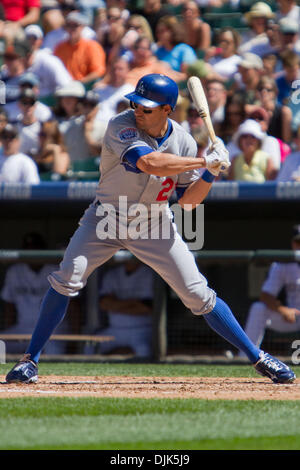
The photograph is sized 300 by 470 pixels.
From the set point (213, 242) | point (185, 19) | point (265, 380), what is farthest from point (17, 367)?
point (185, 19)

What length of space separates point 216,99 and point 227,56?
1.15 m

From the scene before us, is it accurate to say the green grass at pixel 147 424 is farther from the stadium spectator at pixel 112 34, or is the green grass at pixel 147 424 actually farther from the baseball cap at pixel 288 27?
the stadium spectator at pixel 112 34

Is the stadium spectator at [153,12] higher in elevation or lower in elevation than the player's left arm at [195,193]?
higher

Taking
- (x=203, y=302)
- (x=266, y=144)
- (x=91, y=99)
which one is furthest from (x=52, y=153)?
(x=203, y=302)

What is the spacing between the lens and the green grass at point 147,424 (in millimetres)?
2986

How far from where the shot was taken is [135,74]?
8.62 metres

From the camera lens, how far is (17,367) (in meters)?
4.52

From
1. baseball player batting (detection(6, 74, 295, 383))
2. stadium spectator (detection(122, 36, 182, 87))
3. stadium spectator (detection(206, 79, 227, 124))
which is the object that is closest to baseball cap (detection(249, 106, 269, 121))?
stadium spectator (detection(206, 79, 227, 124))

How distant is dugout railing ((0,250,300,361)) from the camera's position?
21.7ft

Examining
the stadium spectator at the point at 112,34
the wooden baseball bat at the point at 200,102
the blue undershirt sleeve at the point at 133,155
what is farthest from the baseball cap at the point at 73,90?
the blue undershirt sleeve at the point at 133,155

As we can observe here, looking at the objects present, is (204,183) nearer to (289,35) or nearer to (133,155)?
(133,155)

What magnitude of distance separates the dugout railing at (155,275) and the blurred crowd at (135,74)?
77 centimetres

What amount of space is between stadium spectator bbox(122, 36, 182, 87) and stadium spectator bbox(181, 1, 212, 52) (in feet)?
2.14
